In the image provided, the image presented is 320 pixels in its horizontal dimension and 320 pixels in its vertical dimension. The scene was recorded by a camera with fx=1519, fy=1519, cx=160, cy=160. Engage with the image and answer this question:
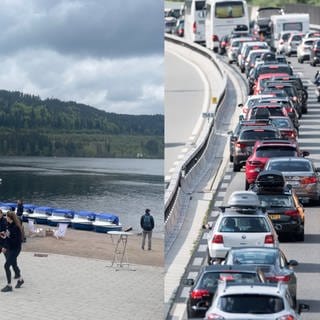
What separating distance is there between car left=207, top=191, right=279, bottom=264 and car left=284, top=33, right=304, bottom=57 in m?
67.2

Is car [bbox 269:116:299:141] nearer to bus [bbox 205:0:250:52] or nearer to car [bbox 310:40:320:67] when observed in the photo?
car [bbox 310:40:320:67]

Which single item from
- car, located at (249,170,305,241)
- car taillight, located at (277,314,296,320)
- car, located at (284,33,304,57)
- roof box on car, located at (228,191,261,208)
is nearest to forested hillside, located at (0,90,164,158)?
car taillight, located at (277,314,296,320)

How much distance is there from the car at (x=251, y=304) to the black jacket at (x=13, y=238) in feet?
7.93

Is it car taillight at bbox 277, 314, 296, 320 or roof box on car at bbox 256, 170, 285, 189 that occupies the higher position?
roof box on car at bbox 256, 170, 285, 189

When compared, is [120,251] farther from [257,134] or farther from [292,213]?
[257,134]

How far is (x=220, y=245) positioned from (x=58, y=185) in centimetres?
1005

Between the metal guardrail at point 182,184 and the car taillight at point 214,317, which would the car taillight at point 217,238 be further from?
the car taillight at point 214,317

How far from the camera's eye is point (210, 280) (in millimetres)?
18750

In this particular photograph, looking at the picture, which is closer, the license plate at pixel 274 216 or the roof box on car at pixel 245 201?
the roof box on car at pixel 245 201

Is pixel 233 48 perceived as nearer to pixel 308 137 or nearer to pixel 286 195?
pixel 308 137

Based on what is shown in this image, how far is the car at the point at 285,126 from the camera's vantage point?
4369 cm

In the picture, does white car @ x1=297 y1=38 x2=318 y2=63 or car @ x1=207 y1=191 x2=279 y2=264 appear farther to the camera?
white car @ x1=297 y1=38 x2=318 y2=63

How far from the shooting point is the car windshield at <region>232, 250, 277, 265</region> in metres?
20.2

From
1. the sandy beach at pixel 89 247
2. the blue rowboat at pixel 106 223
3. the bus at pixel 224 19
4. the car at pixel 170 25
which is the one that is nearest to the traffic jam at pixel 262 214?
the sandy beach at pixel 89 247
